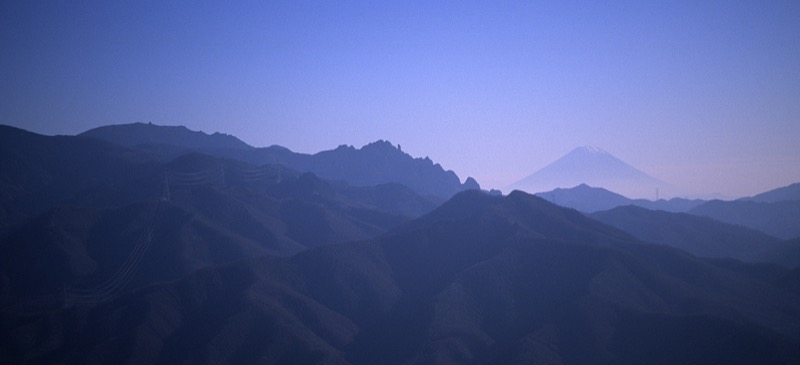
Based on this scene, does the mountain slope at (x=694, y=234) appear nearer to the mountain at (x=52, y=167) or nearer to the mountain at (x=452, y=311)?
the mountain at (x=452, y=311)

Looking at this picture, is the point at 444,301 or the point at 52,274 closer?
the point at 444,301

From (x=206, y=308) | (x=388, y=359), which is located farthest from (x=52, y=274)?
(x=388, y=359)

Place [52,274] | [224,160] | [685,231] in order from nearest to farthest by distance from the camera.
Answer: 1. [52,274]
2. [685,231]
3. [224,160]

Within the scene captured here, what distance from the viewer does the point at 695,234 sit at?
373 feet

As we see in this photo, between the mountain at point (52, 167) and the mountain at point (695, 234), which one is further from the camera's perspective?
the mountain at point (52, 167)

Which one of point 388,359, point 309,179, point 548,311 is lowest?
point 388,359

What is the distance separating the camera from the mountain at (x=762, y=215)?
157000mm

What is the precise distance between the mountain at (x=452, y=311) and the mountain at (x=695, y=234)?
3671 centimetres

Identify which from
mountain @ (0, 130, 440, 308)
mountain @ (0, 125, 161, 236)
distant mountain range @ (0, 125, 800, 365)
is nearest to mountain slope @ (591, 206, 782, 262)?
distant mountain range @ (0, 125, 800, 365)

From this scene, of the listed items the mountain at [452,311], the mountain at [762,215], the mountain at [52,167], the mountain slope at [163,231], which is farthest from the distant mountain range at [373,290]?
the mountain at [762,215]

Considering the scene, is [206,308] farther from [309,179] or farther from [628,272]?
[309,179]

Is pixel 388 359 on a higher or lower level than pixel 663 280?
lower

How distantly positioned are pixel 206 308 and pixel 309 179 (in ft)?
244

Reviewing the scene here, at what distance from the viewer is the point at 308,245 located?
98.7m
